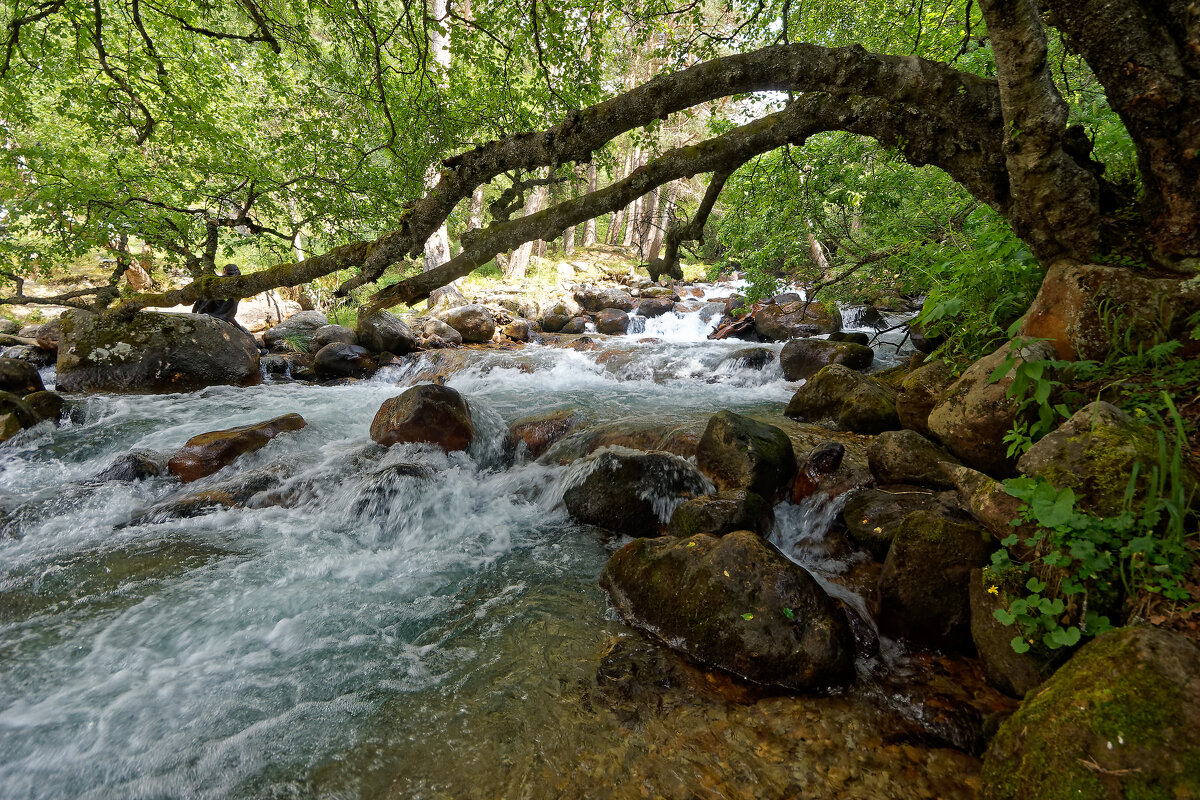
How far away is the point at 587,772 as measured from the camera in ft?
7.11

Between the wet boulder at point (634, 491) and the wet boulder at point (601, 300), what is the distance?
46.1ft

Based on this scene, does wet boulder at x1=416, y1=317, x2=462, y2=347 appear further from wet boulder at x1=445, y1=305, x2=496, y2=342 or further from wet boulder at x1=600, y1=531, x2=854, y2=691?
wet boulder at x1=600, y1=531, x2=854, y2=691

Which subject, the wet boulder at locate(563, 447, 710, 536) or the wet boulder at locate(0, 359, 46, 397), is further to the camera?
the wet boulder at locate(0, 359, 46, 397)

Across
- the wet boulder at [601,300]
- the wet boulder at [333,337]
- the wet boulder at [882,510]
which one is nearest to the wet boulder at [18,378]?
the wet boulder at [333,337]

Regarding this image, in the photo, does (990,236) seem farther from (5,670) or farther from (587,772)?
(5,670)

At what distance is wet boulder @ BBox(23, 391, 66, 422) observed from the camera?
7.17 metres

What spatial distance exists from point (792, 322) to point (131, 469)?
13378 millimetres

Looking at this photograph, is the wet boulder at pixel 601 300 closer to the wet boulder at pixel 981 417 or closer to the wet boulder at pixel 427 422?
the wet boulder at pixel 427 422

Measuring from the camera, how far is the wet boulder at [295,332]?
1326cm

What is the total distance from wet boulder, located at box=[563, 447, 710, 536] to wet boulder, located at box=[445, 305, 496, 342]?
10646 mm

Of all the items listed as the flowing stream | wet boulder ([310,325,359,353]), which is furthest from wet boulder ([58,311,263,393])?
the flowing stream

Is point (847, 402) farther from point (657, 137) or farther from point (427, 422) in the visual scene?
point (427, 422)

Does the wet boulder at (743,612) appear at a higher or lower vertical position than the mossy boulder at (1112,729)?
lower

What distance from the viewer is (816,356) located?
915 cm
